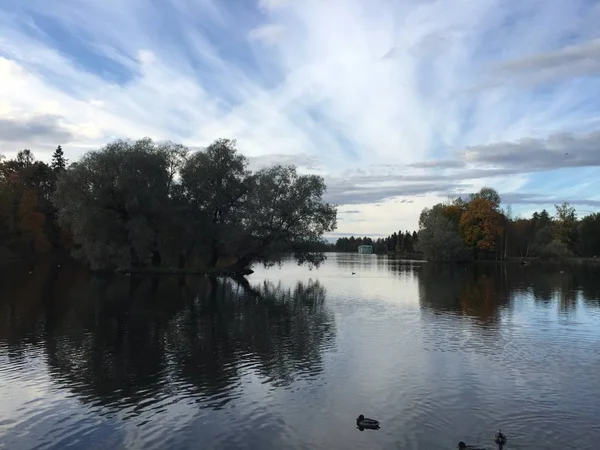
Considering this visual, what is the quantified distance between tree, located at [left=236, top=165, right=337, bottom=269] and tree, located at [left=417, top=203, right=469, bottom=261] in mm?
49751

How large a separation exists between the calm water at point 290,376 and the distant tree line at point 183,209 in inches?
822

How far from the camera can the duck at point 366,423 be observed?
1239 centimetres

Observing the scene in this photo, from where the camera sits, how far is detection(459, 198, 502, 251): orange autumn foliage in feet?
355

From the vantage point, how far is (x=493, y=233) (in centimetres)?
10844

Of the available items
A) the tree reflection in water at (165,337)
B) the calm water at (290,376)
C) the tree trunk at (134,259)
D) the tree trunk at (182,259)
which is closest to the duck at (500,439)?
the calm water at (290,376)

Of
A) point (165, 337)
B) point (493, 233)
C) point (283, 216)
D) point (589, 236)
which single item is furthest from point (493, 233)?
point (165, 337)

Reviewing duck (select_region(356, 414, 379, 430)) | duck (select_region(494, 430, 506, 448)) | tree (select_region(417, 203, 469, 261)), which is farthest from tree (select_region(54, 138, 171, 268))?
tree (select_region(417, 203, 469, 261))

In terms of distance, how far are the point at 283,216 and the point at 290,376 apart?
43.9 m

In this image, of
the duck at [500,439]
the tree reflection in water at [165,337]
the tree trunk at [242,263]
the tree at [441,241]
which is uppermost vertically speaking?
the tree at [441,241]

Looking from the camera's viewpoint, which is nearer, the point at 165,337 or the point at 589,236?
the point at 165,337

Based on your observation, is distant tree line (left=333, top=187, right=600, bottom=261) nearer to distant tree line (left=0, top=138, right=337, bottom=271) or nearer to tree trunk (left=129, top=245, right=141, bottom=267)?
distant tree line (left=0, top=138, right=337, bottom=271)

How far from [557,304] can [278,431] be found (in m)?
30.8

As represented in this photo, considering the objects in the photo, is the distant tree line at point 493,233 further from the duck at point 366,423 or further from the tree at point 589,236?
the duck at point 366,423

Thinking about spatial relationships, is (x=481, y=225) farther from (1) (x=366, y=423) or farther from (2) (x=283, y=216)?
(1) (x=366, y=423)
